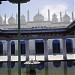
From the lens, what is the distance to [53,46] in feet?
134

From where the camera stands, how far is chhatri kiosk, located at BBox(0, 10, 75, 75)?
2817 cm

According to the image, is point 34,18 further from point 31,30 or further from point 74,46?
point 31,30

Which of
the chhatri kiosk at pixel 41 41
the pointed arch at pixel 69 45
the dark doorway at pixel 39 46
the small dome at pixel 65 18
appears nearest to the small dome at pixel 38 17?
the chhatri kiosk at pixel 41 41

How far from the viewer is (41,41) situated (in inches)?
1550

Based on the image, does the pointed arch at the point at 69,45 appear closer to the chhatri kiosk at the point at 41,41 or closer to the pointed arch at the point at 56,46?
the chhatri kiosk at the point at 41,41

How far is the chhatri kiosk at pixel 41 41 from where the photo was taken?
2817cm

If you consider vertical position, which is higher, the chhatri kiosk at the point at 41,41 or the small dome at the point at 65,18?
the small dome at the point at 65,18

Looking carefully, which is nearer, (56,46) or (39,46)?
(39,46)

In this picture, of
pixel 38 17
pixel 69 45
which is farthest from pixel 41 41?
pixel 38 17

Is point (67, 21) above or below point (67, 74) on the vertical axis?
above

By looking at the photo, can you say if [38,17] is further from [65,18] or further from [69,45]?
[69,45]

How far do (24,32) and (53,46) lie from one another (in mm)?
13746

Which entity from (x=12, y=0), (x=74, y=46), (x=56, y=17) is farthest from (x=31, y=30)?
(x=56, y=17)

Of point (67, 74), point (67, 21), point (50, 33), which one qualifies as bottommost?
point (67, 74)
